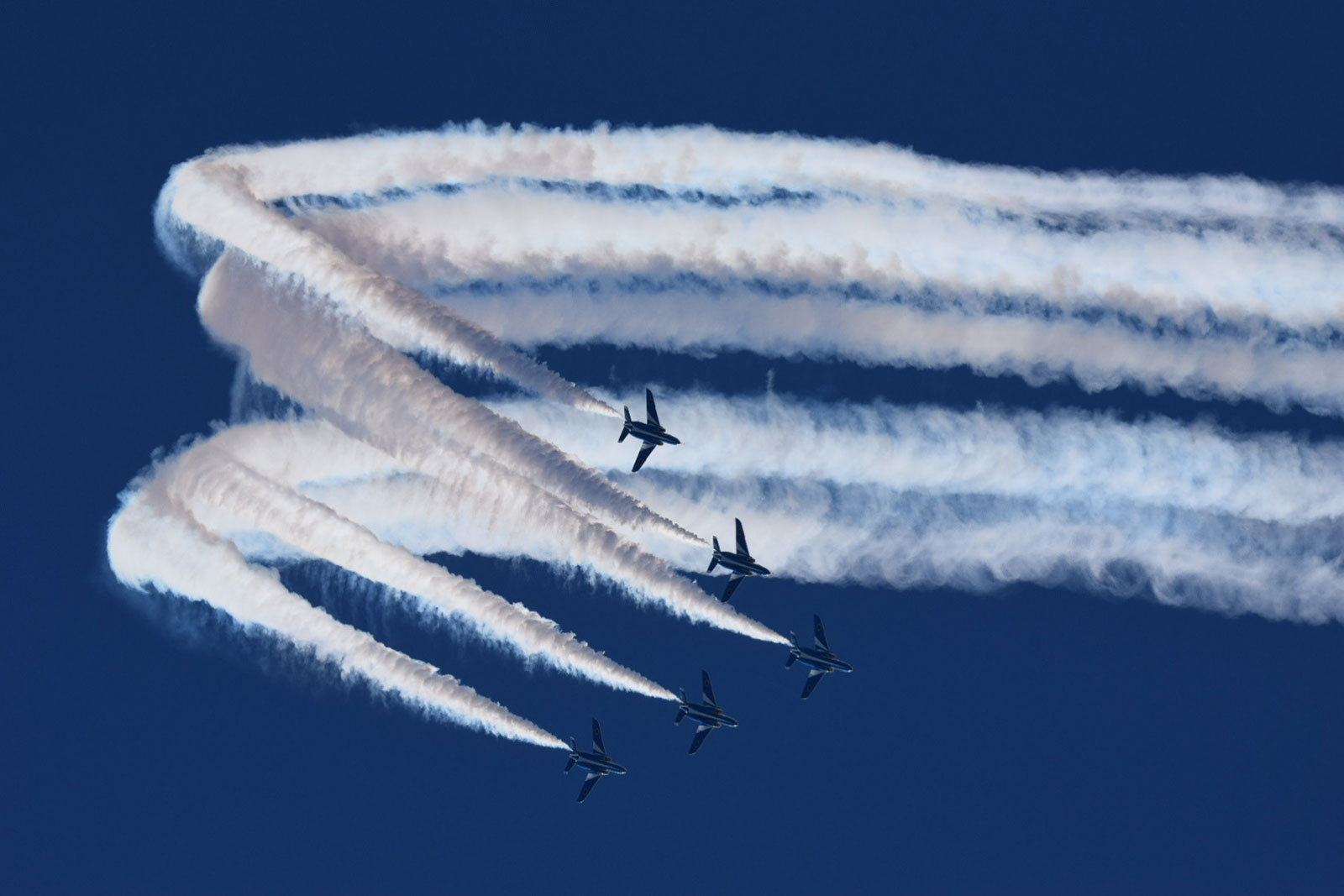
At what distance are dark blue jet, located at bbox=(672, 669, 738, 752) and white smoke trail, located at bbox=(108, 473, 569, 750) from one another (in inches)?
313

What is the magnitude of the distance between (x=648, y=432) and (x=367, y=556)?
9.09 m

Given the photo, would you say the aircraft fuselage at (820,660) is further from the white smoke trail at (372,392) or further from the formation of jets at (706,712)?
the white smoke trail at (372,392)

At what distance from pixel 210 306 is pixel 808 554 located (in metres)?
19.3

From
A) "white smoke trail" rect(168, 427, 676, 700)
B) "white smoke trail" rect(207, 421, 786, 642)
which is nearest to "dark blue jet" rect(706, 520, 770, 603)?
"white smoke trail" rect(207, 421, 786, 642)

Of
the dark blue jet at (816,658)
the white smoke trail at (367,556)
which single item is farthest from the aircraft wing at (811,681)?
the white smoke trail at (367,556)

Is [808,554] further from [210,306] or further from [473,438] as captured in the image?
[210,306]

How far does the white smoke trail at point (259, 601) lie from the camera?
187ft

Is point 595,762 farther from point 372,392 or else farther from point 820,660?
point 372,392

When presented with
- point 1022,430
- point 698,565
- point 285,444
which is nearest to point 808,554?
point 698,565

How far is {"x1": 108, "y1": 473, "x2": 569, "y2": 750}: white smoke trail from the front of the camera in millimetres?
57125

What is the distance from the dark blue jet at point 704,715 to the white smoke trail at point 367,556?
740cm

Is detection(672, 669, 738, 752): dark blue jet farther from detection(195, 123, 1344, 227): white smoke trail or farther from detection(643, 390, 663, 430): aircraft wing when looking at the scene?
detection(195, 123, 1344, 227): white smoke trail

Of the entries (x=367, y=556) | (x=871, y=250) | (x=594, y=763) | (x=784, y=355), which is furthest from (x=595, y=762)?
(x=871, y=250)

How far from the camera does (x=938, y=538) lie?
61.5m
